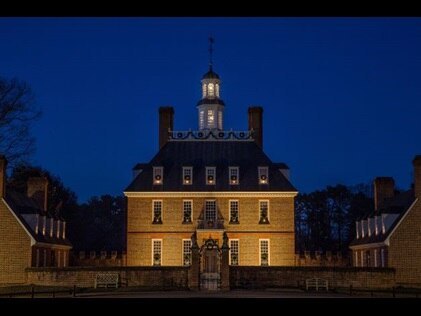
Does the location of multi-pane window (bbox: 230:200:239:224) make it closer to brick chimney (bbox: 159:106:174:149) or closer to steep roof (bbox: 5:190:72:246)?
brick chimney (bbox: 159:106:174:149)

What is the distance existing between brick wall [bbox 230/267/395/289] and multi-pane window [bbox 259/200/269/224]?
13.6 metres

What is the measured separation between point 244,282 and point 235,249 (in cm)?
1319

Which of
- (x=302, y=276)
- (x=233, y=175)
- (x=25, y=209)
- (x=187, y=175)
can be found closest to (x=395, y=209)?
(x=302, y=276)

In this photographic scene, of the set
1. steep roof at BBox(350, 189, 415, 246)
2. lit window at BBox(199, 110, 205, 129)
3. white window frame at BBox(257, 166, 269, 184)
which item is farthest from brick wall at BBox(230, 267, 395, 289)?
lit window at BBox(199, 110, 205, 129)

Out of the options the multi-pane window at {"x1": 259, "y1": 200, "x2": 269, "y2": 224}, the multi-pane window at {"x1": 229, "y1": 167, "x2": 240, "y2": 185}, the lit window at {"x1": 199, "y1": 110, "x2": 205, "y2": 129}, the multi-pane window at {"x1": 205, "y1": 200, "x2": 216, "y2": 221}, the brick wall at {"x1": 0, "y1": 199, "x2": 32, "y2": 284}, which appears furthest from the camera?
the lit window at {"x1": 199, "y1": 110, "x2": 205, "y2": 129}

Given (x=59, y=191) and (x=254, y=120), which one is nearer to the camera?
(x=254, y=120)

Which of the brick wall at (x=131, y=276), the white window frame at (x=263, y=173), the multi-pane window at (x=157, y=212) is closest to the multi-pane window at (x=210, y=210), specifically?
the multi-pane window at (x=157, y=212)

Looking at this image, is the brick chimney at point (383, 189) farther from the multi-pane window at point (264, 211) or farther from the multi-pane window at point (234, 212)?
the multi-pane window at point (234, 212)

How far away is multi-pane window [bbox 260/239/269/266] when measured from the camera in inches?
1871

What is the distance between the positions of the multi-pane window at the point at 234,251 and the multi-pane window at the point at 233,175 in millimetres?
4139

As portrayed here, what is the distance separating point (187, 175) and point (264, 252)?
751 cm
